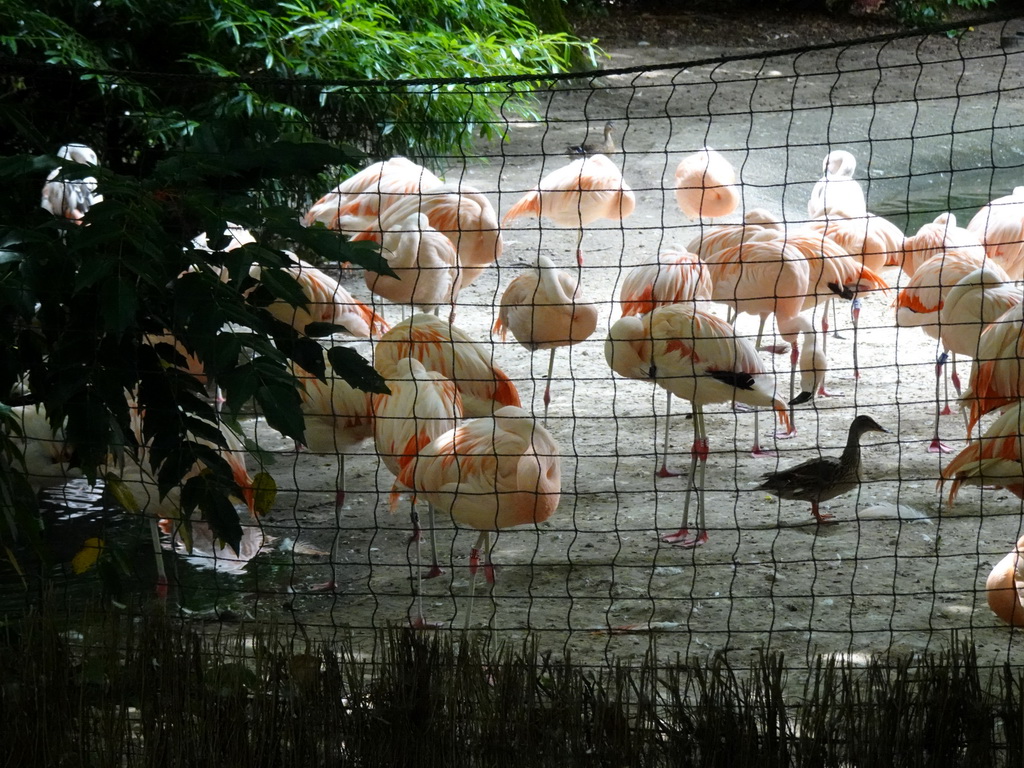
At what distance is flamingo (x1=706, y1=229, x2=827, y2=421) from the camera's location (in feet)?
15.9

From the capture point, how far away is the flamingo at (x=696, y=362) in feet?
13.3

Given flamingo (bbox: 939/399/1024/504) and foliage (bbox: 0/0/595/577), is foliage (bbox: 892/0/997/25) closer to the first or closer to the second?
flamingo (bbox: 939/399/1024/504)

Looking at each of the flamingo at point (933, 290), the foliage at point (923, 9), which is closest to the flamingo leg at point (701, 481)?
the flamingo at point (933, 290)

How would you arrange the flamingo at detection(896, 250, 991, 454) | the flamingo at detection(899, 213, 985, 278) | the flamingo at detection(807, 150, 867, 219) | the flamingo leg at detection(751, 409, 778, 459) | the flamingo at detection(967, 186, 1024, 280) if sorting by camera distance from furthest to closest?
the flamingo at detection(807, 150, 867, 219)
the flamingo at detection(967, 186, 1024, 280)
the flamingo at detection(899, 213, 985, 278)
the flamingo leg at detection(751, 409, 778, 459)
the flamingo at detection(896, 250, 991, 454)

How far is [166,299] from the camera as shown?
2189mm

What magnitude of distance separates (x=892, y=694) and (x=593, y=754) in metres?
0.64

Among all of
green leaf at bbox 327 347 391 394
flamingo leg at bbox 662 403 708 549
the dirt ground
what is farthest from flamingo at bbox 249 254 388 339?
green leaf at bbox 327 347 391 394

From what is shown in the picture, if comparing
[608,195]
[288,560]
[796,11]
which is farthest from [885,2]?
[288,560]

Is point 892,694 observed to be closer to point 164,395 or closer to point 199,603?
point 164,395

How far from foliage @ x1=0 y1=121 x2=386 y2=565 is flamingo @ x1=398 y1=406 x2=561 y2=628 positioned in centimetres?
101

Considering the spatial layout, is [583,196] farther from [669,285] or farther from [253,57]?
[253,57]

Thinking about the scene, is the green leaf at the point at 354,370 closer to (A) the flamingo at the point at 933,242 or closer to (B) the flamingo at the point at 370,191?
(B) the flamingo at the point at 370,191

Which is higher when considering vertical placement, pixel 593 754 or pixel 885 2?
pixel 885 2

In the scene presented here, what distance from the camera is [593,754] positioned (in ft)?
7.85
